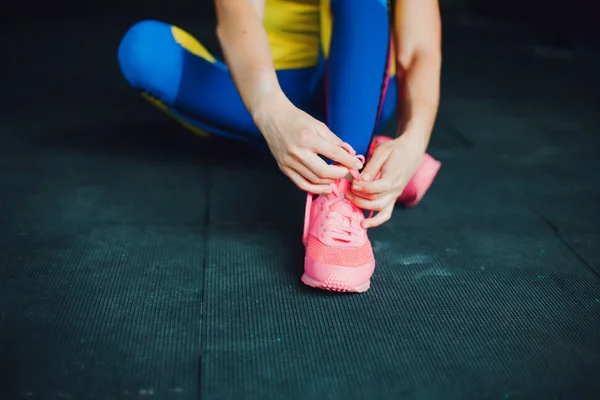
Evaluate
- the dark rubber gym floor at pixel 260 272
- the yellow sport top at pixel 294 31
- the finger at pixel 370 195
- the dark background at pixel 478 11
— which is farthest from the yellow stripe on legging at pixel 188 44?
the dark background at pixel 478 11

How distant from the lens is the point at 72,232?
128cm

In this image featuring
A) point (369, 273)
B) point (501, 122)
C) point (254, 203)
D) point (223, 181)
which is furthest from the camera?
point (501, 122)

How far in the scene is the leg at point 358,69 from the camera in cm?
116

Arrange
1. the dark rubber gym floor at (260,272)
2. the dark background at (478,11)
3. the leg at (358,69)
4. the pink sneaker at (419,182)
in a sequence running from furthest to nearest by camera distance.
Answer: the dark background at (478,11) → the pink sneaker at (419,182) → the leg at (358,69) → the dark rubber gym floor at (260,272)

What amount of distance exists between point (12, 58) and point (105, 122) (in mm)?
831

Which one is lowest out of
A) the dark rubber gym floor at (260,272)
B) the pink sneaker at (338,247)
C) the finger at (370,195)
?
the dark rubber gym floor at (260,272)

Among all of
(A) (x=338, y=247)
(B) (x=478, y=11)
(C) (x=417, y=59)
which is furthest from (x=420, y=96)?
(B) (x=478, y=11)

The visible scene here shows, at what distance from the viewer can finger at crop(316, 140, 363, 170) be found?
3.43ft

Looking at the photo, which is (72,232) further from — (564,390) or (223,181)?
(564,390)

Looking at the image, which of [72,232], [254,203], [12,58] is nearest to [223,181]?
[254,203]

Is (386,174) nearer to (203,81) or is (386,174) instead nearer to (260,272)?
(260,272)

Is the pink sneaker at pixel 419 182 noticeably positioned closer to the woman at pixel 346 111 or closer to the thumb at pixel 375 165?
the woman at pixel 346 111

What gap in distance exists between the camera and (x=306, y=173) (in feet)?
3.52

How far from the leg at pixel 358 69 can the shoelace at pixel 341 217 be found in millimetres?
67
